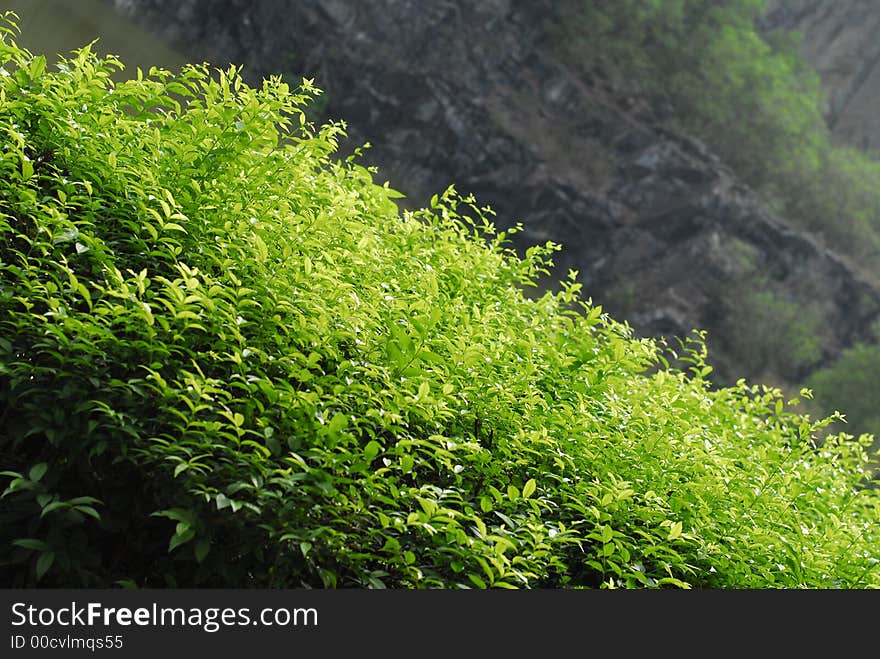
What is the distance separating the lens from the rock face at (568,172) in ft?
74.8

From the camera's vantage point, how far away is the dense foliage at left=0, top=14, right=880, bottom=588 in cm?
192

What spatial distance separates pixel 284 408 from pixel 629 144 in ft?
82.6

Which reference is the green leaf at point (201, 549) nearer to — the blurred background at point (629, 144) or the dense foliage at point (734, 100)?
the blurred background at point (629, 144)

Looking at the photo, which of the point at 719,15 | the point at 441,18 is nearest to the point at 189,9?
the point at 441,18

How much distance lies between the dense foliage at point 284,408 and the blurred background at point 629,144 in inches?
718

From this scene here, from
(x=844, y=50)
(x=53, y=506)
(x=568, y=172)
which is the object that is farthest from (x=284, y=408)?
(x=844, y=50)

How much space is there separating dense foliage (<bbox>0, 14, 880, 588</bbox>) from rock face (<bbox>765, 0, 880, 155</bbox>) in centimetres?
3655

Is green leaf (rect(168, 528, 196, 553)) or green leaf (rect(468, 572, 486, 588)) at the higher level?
green leaf (rect(168, 528, 196, 553))

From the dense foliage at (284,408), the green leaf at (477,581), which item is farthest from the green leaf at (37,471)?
the green leaf at (477,581)

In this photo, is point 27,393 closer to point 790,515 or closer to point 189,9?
point 790,515

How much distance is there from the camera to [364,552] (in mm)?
2037

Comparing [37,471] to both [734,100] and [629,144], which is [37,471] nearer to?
[629,144]

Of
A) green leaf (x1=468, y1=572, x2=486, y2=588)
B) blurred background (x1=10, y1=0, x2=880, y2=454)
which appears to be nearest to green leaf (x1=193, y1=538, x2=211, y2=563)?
green leaf (x1=468, y1=572, x2=486, y2=588)

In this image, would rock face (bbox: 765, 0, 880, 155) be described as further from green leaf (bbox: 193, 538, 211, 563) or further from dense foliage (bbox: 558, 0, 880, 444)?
green leaf (bbox: 193, 538, 211, 563)
